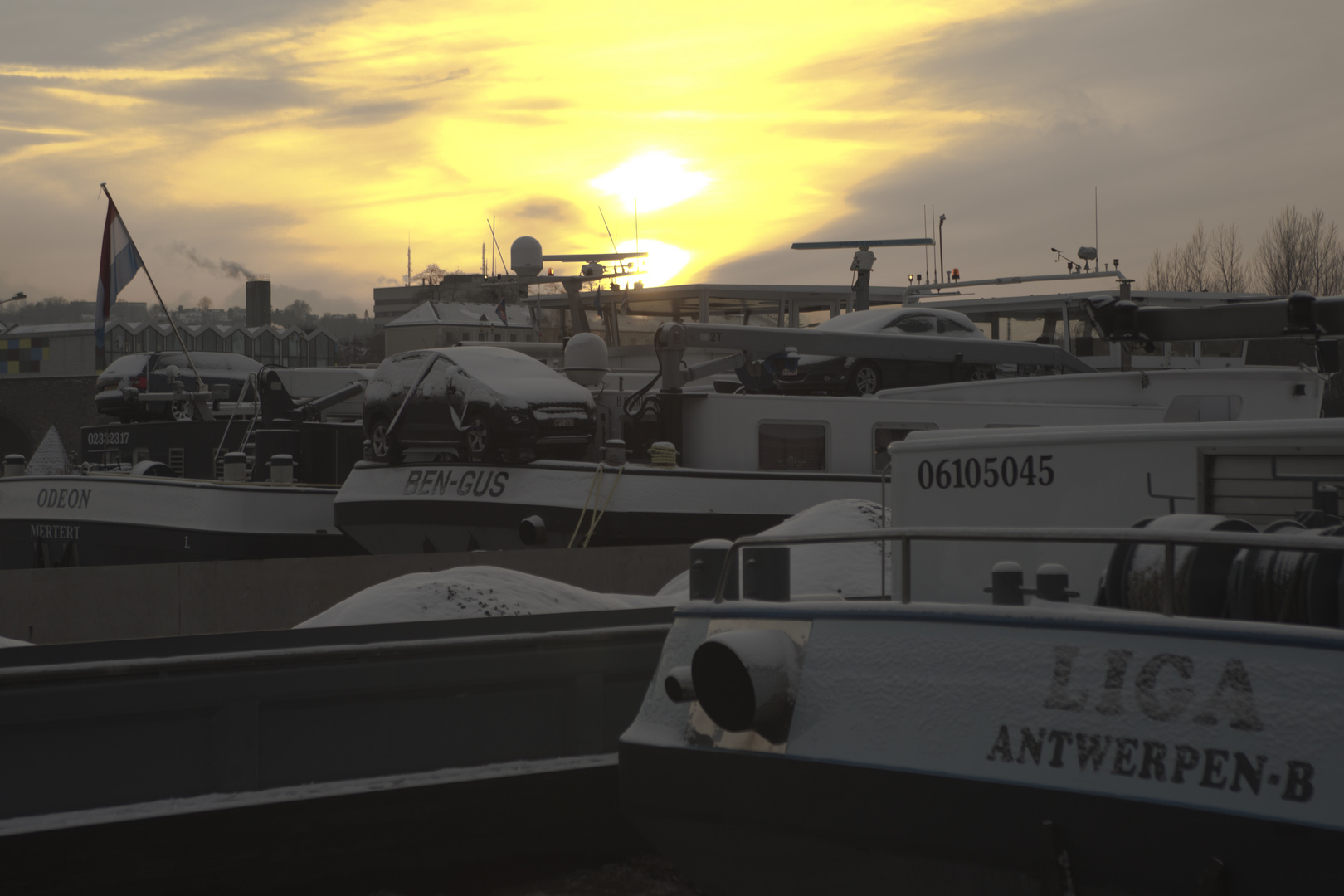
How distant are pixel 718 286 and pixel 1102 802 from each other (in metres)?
20.9

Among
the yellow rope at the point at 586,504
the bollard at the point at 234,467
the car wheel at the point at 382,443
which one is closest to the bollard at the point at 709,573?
the yellow rope at the point at 586,504

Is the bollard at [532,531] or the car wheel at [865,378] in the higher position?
the car wheel at [865,378]

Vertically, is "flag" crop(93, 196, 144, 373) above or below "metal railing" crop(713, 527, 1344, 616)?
above

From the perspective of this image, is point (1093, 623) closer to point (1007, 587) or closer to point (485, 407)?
point (1007, 587)

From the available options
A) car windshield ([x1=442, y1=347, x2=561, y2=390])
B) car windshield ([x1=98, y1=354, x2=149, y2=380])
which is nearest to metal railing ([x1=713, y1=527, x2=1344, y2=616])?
car windshield ([x1=442, y1=347, x2=561, y2=390])

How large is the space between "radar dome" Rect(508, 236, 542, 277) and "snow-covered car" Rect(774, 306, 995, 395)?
32.3ft

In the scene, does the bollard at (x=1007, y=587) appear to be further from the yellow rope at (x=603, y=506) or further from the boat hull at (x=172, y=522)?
the boat hull at (x=172, y=522)

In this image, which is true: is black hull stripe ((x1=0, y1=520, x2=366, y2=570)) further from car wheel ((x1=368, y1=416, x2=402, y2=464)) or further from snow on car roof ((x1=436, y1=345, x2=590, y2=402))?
snow on car roof ((x1=436, y1=345, x2=590, y2=402))

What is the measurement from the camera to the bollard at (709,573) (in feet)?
15.0

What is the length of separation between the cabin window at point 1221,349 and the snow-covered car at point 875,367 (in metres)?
5.50

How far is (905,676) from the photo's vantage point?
12.5ft

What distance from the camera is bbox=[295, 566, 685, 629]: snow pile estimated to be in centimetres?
623

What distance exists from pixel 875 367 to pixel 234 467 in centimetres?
913

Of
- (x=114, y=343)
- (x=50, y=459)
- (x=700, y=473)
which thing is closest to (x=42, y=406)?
(x=114, y=343)
